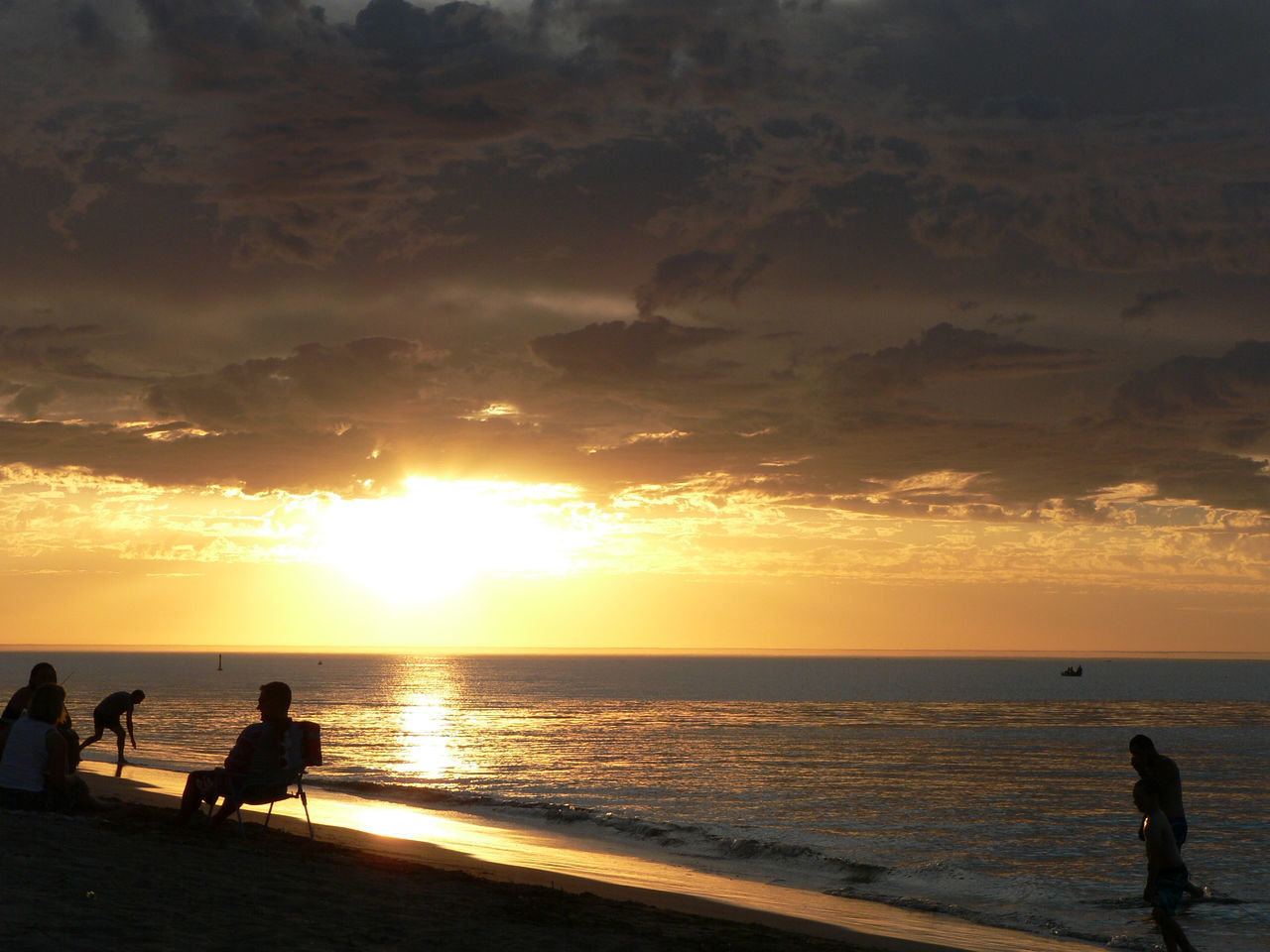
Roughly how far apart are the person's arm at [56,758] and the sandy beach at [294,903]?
0.46m

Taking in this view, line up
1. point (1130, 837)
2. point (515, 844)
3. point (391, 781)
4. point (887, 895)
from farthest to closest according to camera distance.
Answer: point (391, 781), point (1130, 837), point (515, 844), point (887, 895)

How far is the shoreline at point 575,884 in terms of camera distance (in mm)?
11555

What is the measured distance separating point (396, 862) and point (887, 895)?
362 inches

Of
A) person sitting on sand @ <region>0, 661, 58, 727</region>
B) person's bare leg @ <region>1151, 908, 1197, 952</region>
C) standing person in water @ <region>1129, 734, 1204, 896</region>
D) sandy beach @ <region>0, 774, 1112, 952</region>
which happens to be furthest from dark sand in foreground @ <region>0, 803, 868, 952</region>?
standing person in water @ <region>1129, 734, 1204, 896</region>

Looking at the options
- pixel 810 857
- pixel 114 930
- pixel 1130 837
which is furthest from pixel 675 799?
pixel 114 930

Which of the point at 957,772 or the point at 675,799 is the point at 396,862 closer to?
the point at 675,799

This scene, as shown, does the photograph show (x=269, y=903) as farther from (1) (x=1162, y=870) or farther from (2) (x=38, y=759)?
(1) (x=1162, y=870)

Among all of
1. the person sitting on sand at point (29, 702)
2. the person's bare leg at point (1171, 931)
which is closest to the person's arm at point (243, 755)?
the person sitting on sand at point (29, 702)

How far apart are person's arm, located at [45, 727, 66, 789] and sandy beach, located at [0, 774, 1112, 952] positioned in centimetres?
46

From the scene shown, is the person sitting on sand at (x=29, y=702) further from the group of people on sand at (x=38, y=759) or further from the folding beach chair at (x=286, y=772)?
the folding beach chair at (x=286, y=772)

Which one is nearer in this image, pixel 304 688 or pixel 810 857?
pixel 810 857

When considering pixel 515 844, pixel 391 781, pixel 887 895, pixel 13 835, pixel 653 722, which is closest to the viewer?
pixel 13 835

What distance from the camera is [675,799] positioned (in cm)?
3198

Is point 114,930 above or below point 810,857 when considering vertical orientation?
above
